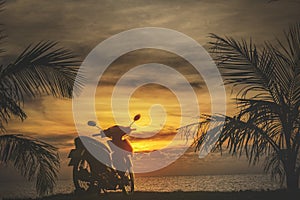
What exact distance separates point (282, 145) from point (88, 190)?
5930 mm

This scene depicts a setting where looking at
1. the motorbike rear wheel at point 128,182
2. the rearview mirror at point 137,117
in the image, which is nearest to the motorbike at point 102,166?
the motorbike rear wheel at point 128,182

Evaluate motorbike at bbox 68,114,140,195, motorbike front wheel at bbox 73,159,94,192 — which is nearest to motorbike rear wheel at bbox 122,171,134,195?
motorbike at bbox 68,114,140,195

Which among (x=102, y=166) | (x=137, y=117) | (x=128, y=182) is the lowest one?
(x=128, y=182)

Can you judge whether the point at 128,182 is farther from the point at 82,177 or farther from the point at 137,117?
the point at 137,117

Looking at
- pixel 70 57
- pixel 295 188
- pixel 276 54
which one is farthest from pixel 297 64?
pixel 70 57

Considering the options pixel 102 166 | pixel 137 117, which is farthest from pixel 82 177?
pixel 137 117

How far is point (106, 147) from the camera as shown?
15.1 metres

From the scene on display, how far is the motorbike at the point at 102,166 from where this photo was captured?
15.1 m

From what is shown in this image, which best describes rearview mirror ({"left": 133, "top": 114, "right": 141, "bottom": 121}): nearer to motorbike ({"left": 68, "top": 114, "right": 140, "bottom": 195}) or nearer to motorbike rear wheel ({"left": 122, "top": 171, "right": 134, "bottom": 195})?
motorbike ({"left": 68, "top": 114, "right": 140, "bottom": 195})

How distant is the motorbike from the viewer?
49.5 feet

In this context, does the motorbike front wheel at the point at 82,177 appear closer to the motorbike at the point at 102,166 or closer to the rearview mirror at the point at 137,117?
the motorbike at the point at 102,166

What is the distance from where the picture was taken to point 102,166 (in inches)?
599

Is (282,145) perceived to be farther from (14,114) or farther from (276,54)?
(14,114)

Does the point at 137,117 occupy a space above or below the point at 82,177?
above
